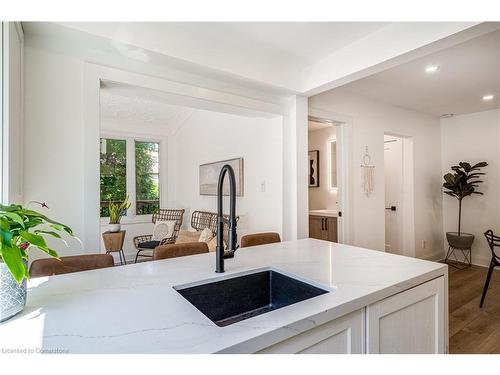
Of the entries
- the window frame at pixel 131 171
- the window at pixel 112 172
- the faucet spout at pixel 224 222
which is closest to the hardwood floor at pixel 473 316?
the faucet spout at pixel 224 222

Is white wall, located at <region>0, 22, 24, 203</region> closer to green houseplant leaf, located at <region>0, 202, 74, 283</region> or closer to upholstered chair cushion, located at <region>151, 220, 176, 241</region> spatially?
green houseplant leaf, located at <region>0, 202, 74, 283</region>

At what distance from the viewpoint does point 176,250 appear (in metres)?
1.75

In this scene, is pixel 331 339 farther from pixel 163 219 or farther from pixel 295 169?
pixel 163 219

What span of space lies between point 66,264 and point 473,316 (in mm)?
3308

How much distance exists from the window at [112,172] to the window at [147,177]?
0.75 ft

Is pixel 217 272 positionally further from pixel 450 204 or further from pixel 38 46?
pixel 450 204

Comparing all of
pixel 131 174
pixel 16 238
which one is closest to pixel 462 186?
pixel 16 238

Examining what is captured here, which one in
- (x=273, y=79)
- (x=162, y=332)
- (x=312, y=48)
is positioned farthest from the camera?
(x=273, y=79)

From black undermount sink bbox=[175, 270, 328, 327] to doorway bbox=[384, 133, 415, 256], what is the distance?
11.2 feet

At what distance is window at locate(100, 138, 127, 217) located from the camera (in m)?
4.58
